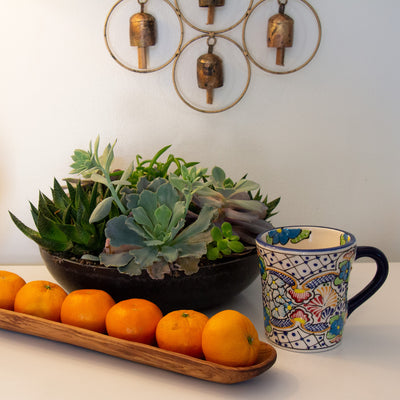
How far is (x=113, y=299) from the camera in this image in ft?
2.25

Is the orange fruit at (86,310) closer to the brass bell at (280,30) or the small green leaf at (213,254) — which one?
the small green leaf at (213,254)

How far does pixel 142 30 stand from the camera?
0.92 meters

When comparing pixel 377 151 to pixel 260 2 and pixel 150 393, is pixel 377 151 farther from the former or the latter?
pixel 150 393

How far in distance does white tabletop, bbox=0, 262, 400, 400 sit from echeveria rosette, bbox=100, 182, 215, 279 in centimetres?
12

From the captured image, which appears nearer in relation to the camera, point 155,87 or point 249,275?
point 249,275

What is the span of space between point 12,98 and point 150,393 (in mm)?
682

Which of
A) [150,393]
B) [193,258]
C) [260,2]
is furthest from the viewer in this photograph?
[260,2]

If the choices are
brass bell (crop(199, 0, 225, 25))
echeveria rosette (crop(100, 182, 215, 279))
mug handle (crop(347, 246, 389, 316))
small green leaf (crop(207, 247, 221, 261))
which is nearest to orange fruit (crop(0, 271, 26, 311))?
echeveria rosette (crop(100, 182, 215, 279))

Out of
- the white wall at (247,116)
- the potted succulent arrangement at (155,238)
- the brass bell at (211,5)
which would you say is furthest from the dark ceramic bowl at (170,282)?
the brass bell at (211,5)

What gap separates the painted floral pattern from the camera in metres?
0.59

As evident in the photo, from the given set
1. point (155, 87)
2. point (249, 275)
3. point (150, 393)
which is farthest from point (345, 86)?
point (150, 393)

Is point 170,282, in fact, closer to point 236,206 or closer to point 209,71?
point 236,206

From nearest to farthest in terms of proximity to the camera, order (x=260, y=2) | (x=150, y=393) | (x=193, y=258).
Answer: (x=150, y=393) → (x=193, y=258) → (x=260, y=2)

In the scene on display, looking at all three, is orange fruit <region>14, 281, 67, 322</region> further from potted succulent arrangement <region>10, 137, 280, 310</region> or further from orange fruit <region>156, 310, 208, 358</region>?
orange fruit <region>156, 310, 208, 358</region>
